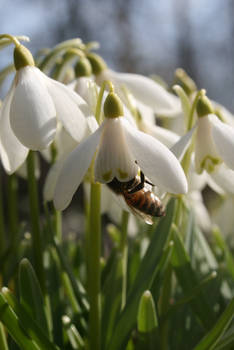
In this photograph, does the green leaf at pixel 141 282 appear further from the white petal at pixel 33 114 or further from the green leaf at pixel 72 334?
the white petal at pixel 33 114

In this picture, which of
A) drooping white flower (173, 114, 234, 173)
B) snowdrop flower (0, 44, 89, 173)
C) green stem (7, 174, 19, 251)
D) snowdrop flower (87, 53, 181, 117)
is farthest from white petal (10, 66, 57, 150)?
green stem (7, 174, 19, 251)

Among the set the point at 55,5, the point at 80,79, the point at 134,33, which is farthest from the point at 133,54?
the point at 80,79

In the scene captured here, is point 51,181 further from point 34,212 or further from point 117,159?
point 117,159

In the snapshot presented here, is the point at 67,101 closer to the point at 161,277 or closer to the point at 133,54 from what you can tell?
the point at 161,277

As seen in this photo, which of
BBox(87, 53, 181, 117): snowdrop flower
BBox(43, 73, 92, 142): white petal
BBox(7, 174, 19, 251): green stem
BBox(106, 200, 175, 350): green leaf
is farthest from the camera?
BBox(7, 174, 19, 251): green stem

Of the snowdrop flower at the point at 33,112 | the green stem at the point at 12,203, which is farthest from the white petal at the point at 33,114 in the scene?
the green stem at the point at 12,203

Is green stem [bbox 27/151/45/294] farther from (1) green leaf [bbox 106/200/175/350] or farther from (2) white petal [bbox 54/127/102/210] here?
(2) white petal [bbox 54/127/102/210]
